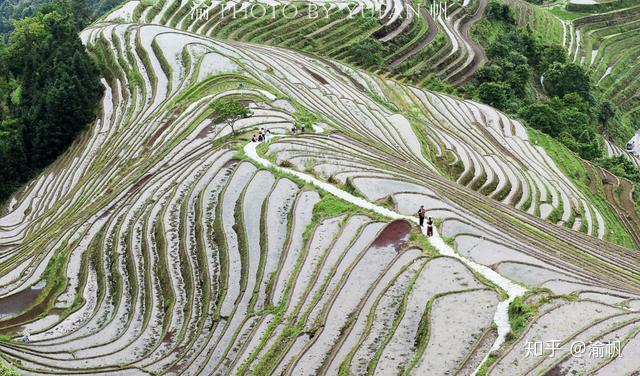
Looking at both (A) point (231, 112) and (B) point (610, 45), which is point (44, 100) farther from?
(B) point (610, 45)

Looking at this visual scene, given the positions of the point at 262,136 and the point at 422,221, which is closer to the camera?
the point at 422,221

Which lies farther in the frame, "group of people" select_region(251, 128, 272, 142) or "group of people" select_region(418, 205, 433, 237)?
"group of people" select_region(251, 128, 272, 142)

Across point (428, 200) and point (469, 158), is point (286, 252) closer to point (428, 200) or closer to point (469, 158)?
point (428, 200)

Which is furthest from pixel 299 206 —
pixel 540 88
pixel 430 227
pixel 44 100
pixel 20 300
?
pixel 540 88

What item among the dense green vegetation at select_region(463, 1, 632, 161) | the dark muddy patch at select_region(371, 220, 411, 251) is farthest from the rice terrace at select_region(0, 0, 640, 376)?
the dense green vegetation at select_region(463, 1, 632, 161)

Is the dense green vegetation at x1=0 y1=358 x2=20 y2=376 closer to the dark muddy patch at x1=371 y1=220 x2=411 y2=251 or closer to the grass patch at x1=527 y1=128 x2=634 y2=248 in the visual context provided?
the dark muddy patch at x1=371 y1=220 x2=411 y2=251

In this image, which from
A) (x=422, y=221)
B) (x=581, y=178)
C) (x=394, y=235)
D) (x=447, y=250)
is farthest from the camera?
(x=581, y=178)

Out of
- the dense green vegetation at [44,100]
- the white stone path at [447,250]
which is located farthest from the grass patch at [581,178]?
the dense green vegetation at [44,100]
